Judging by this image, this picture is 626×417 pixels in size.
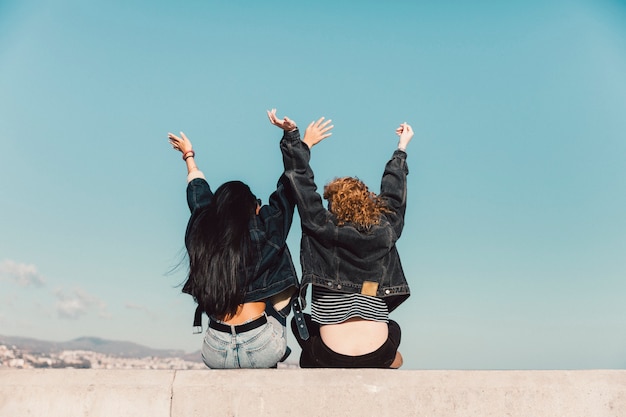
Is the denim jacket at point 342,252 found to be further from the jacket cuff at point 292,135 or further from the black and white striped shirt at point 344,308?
the jacket cuff at point 292,135

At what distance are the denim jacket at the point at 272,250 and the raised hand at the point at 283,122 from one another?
1.67 ft

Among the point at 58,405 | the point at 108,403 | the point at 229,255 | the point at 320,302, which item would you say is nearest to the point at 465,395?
the point at 320,302

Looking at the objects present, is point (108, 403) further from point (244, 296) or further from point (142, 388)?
point (244, 296)

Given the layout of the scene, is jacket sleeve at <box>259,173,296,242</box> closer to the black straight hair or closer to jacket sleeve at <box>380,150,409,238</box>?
the black straight hair

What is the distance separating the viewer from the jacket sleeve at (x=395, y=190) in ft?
21.7

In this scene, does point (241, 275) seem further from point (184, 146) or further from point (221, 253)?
point (184, 146)

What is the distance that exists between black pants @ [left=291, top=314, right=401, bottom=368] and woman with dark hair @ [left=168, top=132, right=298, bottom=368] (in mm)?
258

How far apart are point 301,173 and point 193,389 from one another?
7.46 ft

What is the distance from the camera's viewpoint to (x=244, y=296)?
5.98 m

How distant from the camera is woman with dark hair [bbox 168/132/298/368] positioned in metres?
5.88

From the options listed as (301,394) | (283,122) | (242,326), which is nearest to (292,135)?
(283,122)

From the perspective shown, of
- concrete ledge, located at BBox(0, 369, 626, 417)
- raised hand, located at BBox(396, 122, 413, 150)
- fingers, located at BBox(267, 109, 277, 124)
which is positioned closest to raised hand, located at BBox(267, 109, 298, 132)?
fingers, located at BBox(267, 109, 277, 124)

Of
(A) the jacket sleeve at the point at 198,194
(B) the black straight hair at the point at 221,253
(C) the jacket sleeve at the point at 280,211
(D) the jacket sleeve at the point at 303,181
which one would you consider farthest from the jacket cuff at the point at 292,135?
(A) the jacket sleeve at the point at 198,194

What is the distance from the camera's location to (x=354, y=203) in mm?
6301
